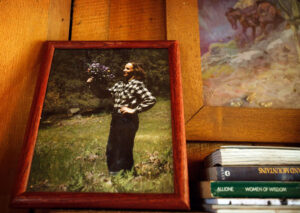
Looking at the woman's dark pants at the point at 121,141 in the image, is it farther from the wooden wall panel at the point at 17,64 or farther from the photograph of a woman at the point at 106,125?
the wooden wall panel at the point at 17,64

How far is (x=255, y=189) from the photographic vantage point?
0.72m

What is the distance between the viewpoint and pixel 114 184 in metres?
0.79

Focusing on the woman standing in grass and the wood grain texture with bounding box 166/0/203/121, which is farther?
the wood grain texture with bounding box 166/0/203/121

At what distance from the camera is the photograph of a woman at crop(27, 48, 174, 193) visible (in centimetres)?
80

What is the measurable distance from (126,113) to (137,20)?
0.59m

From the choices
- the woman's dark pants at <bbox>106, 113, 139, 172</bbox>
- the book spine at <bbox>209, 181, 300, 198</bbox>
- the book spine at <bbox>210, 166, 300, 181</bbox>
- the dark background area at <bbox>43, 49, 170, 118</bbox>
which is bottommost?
the book spine at <bbox>209, 181, 300, 198</bbox>

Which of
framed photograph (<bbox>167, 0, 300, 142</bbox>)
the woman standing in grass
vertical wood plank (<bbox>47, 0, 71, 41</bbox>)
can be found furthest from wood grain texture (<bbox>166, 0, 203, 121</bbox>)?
vertical wood plank (<bbox>47, 0, 71, 41</bbox>)

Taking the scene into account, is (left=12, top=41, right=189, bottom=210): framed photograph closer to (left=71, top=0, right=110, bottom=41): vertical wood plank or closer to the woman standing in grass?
the woman standing in grass

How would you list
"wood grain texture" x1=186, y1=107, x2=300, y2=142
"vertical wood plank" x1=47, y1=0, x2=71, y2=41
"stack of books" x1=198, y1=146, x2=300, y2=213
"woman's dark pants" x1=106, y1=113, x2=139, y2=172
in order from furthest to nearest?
"vertical wood plank" x1=47, y1=0, x2=71, y2=41
"wood grain texture" x1=186, y1=107, x2=300, y2=142
"woman's dark pants" x1=106, y1=113, x2=139, y2=172
"stack of books" x1=198, y1=146, x2=300, y2=213

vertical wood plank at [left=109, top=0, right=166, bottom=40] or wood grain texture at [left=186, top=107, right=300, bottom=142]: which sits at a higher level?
vertical wood plank at [left=109, top=0, right=166, bottom=40]

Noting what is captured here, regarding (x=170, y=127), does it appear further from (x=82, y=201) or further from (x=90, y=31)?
(x=90, y=31)

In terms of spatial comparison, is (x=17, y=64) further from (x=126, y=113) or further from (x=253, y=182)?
(x=253, y=182)

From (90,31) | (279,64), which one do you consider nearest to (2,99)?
(90,31)

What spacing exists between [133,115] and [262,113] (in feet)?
1.98
